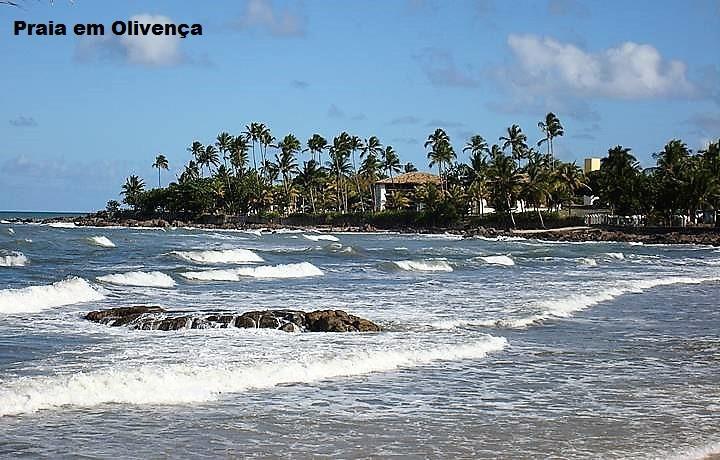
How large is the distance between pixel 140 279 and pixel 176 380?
18445mm

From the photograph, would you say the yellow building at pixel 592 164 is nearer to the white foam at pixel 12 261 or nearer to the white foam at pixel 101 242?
the white foam at pixel 101 242

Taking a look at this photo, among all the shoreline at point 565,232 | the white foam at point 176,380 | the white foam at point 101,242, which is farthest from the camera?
the shoreline at point 565,232

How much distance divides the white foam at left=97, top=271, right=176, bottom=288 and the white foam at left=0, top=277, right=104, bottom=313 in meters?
3.55

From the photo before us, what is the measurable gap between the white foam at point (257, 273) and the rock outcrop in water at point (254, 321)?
13.4m

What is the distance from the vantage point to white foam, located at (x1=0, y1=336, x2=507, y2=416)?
10156 millimetres

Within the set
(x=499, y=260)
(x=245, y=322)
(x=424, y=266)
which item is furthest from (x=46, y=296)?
(x=499, y=260)

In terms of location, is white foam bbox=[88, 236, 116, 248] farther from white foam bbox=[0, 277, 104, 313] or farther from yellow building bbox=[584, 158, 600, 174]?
yellow building bbox=[584, 158, 600, 174]

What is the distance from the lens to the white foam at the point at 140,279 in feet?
92.8

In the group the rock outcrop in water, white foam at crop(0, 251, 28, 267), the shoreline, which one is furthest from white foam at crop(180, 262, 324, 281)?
the shoreline

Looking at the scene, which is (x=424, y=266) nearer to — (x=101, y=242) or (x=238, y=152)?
(x=101, y=242)

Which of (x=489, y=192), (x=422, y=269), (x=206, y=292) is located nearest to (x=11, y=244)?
(x=422, y=269)

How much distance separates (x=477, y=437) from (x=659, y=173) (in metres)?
84.9

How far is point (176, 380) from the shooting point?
11141 mm

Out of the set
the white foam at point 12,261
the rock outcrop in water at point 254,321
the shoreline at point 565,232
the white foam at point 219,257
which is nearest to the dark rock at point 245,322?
the rock outcrop in water at point 254,321
